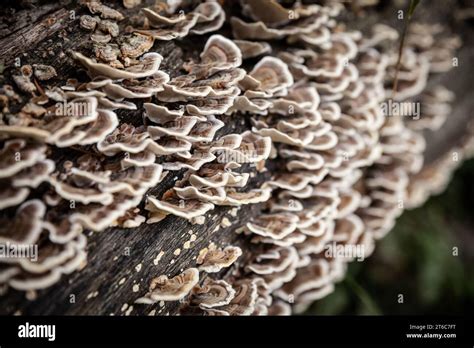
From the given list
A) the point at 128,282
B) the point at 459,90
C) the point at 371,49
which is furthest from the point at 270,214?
the point at 459,90

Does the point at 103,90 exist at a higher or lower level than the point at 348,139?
higher

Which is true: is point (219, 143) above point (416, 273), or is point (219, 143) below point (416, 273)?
above

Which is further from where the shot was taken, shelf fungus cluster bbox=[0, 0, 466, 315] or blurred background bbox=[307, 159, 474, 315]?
blurred background bbox=[307, 159, 474, 315]

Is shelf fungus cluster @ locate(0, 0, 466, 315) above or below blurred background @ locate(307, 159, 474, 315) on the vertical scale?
above

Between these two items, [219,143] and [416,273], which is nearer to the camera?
[219,143]

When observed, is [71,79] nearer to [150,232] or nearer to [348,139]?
[150,232]
